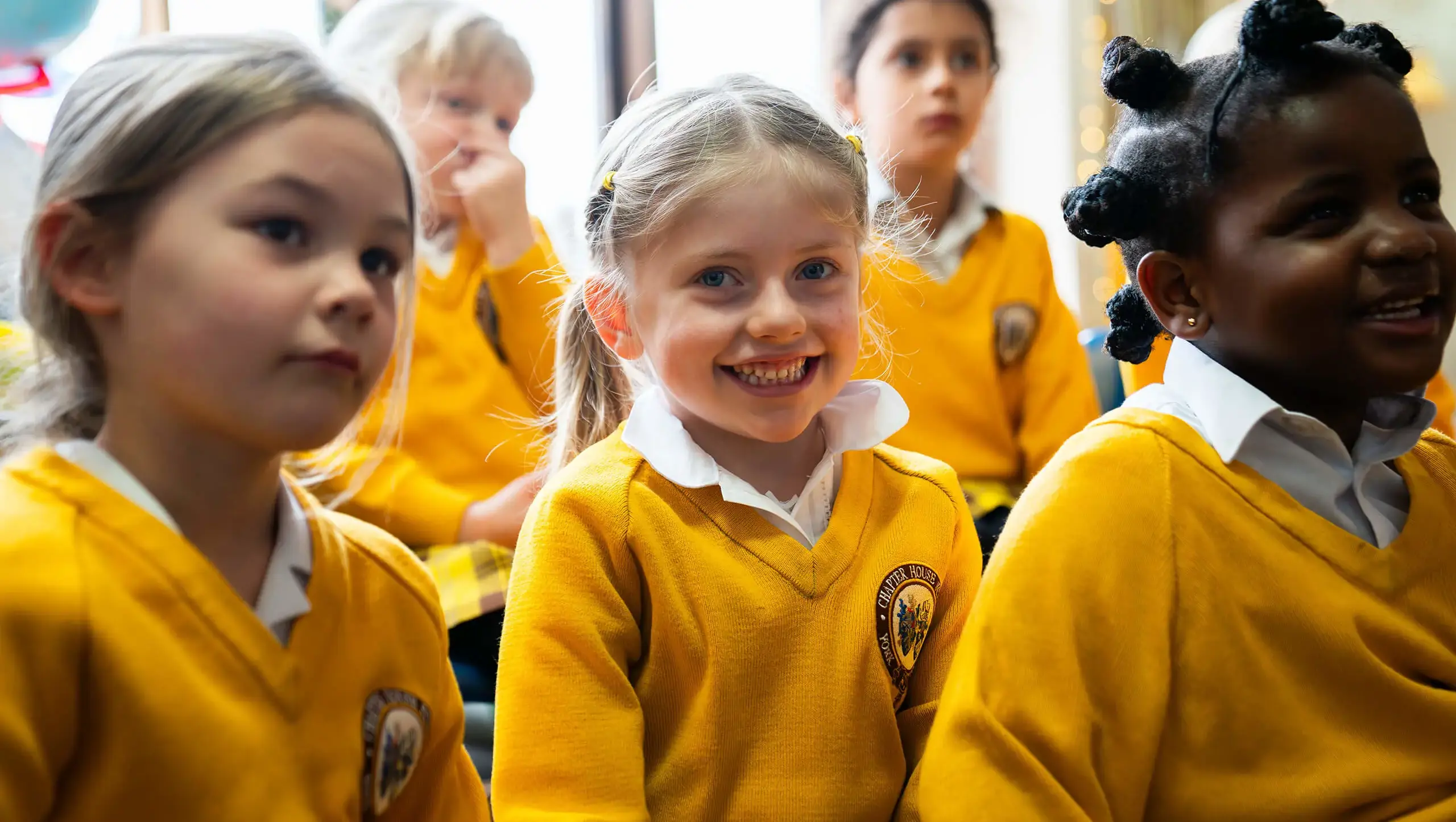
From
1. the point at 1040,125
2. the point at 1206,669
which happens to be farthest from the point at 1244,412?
the point at 1040,125

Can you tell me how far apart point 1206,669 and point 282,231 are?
67cm

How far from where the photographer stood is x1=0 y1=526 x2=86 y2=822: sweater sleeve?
2.04 feet

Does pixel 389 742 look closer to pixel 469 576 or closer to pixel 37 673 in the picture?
pixel 37 673

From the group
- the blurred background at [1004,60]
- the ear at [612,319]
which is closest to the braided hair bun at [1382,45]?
the ear at [612,319]

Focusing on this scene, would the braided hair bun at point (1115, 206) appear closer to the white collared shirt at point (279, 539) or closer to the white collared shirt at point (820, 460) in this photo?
the white collared shirt at point (820, 460)

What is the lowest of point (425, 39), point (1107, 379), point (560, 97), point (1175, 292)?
point (1107, 379)

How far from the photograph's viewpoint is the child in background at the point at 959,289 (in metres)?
1.58

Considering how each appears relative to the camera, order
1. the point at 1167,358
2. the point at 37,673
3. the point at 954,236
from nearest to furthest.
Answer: the point at 37,673
the point at 1167,358
the point at 954,236

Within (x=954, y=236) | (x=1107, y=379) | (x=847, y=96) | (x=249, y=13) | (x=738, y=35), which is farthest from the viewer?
(x=738, y=35)

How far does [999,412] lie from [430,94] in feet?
2.84

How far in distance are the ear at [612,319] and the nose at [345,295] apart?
11.4 inches

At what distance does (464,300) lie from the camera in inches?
60.7

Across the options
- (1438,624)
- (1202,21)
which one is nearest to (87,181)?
(1438,624)

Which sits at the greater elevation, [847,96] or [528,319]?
[847,96]
